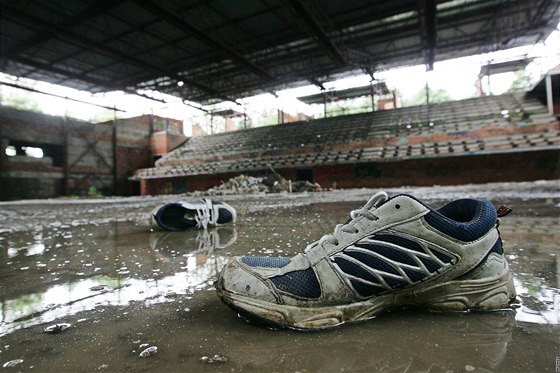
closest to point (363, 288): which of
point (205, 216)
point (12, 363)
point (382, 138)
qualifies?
point (12, 363)

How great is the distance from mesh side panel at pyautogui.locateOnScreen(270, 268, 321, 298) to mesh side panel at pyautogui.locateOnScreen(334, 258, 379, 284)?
0.08 m

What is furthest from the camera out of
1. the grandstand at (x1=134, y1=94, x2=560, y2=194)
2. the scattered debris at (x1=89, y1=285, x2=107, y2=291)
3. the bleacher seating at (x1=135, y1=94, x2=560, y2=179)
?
the bleacher seating at (x1=135, y1=94, x2=560, y2=179)

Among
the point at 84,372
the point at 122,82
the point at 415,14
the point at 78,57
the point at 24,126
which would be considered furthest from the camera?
the point at 122,82

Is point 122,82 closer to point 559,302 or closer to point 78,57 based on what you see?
point 78,57

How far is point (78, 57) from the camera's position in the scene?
13.6m

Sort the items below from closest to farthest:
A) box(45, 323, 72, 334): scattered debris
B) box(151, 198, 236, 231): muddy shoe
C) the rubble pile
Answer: box(45, 323, 72, 334): scattered debris < box(151, 198, 236, 231): muddy shoe < the rubble pile

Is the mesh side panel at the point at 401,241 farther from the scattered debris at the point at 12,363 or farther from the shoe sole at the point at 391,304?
the scattered debris at the point at 12,363

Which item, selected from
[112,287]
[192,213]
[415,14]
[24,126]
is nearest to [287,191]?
[415,14]

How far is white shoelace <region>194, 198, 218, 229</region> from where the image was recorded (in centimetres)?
261

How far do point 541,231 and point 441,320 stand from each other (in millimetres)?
1650

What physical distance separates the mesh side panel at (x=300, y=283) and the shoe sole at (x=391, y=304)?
0.04 m

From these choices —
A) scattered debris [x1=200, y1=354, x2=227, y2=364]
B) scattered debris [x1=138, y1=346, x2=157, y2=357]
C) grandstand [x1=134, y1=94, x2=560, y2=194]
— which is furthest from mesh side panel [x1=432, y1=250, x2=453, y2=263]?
grandstand [x1=134, y1=94, x2=560, y2=194]

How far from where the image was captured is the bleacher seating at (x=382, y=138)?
11750 mm

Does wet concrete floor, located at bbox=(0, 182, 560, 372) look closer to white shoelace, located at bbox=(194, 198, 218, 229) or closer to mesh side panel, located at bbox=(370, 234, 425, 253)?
mesh side panel, located at bbox=(370, 234, 425, 253)
